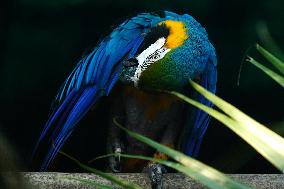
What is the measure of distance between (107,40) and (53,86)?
0.47 meters

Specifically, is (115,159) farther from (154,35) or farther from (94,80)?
(154,35)

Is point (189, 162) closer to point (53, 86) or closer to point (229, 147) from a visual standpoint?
point (53, 86)

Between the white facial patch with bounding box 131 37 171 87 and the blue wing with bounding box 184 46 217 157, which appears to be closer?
the white facial patch with bounding box 131 37 171 87

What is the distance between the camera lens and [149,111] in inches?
104

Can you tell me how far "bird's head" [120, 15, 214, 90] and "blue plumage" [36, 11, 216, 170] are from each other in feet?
0.03

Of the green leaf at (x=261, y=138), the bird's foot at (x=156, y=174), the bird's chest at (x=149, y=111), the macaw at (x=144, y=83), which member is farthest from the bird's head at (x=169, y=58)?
the green leaf at (x=261, y=138)

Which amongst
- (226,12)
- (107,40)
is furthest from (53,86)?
(226,12)

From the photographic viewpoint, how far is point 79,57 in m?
2.96

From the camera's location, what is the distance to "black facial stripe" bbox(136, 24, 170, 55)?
98.7 inches

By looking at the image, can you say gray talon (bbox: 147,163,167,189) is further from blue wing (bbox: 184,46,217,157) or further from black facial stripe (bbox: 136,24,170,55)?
black facial stripe (bbox: 136,24,170,55)

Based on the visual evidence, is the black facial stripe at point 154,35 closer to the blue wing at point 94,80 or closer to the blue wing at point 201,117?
the blue wing at point 94,80

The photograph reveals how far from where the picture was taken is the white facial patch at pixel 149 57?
7.91ft

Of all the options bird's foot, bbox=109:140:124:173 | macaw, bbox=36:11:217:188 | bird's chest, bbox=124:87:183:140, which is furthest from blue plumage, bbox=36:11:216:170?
bird's foot, bbox=109:140:124:173

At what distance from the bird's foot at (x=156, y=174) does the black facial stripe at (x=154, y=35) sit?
0.50m
